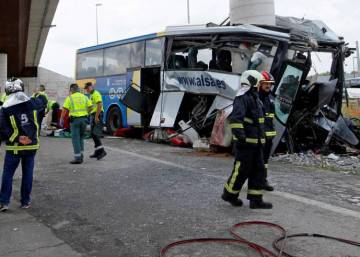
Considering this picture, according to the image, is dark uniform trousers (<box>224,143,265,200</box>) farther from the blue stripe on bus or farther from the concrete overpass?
the concrete overpass

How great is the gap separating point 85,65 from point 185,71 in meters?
6.25

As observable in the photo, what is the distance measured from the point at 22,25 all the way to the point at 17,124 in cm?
1411

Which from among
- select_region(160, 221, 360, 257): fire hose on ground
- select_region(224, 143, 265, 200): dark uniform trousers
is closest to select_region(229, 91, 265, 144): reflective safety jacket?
select_region(224, 143, 265, 200): dark uniform trousers

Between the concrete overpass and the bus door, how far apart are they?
4241 mm

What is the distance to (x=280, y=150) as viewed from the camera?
1112cm

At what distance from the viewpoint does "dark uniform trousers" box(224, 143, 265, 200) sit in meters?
5.66

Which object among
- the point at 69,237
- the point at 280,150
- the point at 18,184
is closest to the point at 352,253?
the point at 69,237

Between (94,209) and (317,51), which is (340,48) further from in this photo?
A: (94,209)

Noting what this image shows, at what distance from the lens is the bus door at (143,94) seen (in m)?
13.3

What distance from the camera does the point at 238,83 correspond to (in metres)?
10.8

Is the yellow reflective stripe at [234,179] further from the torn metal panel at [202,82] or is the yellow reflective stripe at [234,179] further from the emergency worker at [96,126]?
the torn metal panel at [202,82]

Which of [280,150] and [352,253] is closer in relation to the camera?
[352,253]

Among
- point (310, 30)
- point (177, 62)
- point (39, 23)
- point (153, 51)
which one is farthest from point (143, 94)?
point (39, 23)

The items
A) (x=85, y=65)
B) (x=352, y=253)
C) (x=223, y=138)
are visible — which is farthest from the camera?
(x=85, y=65)
